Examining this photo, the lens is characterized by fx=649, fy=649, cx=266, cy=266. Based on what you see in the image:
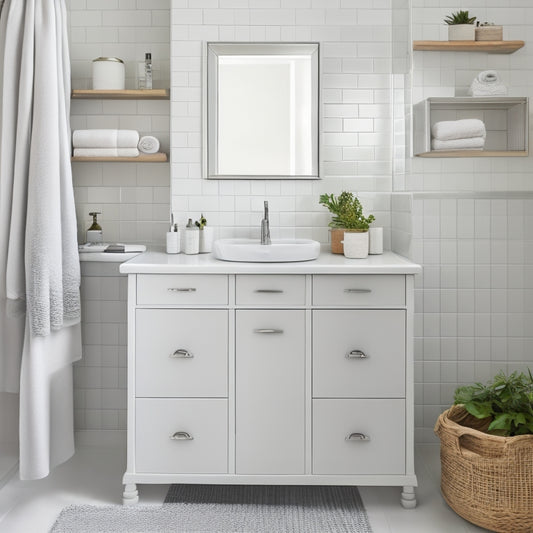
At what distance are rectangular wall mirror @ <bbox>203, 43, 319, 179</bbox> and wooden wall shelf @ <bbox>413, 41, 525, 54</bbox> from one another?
0.51 metres

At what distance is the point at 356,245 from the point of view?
9.21 feet

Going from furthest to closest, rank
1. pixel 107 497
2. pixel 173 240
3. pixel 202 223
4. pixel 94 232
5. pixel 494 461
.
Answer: pixel 94 232
pixel 202 223
pixel 173 240
pixel 107 497
pixel 494 461

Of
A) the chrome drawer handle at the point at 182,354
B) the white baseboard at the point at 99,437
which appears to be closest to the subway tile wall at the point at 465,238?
the chrome drawer handle at the point at 182,354

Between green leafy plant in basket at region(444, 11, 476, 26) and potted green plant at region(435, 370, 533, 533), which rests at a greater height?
green leafy plant in basket at region(444, 11, 476, 26)

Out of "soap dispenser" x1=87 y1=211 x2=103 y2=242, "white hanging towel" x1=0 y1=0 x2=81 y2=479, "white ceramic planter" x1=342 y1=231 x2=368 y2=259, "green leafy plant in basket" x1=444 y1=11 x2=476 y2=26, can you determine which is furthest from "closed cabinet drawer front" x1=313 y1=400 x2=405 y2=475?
"green leafy plant in basket" x1=444 y1=11 x2=476 y2=26

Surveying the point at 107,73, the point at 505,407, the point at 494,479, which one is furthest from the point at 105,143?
the point at 494,479

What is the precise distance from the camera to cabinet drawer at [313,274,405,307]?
2516mm

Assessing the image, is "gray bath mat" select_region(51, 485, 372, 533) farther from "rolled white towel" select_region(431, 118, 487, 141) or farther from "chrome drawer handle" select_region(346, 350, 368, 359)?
"rolled white towel" select_region(431, 118, 487, 141)

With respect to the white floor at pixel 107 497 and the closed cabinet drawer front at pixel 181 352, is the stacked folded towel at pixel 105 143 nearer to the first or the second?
the closed cabinet drawer front at pixel 181 352

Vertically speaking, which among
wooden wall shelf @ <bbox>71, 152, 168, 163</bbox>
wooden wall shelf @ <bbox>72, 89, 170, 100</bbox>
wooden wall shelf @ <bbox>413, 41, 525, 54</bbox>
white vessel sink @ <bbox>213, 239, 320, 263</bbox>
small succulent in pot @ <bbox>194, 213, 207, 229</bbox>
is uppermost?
wooden wall shelf @ <bbox>413, 41, 525, 54</bbox>

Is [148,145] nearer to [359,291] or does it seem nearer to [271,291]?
[271,291]

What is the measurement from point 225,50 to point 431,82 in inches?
38.4

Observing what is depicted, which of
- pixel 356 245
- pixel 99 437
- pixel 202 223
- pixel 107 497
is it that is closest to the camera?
pixel 107 497

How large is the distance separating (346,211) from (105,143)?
117cm
